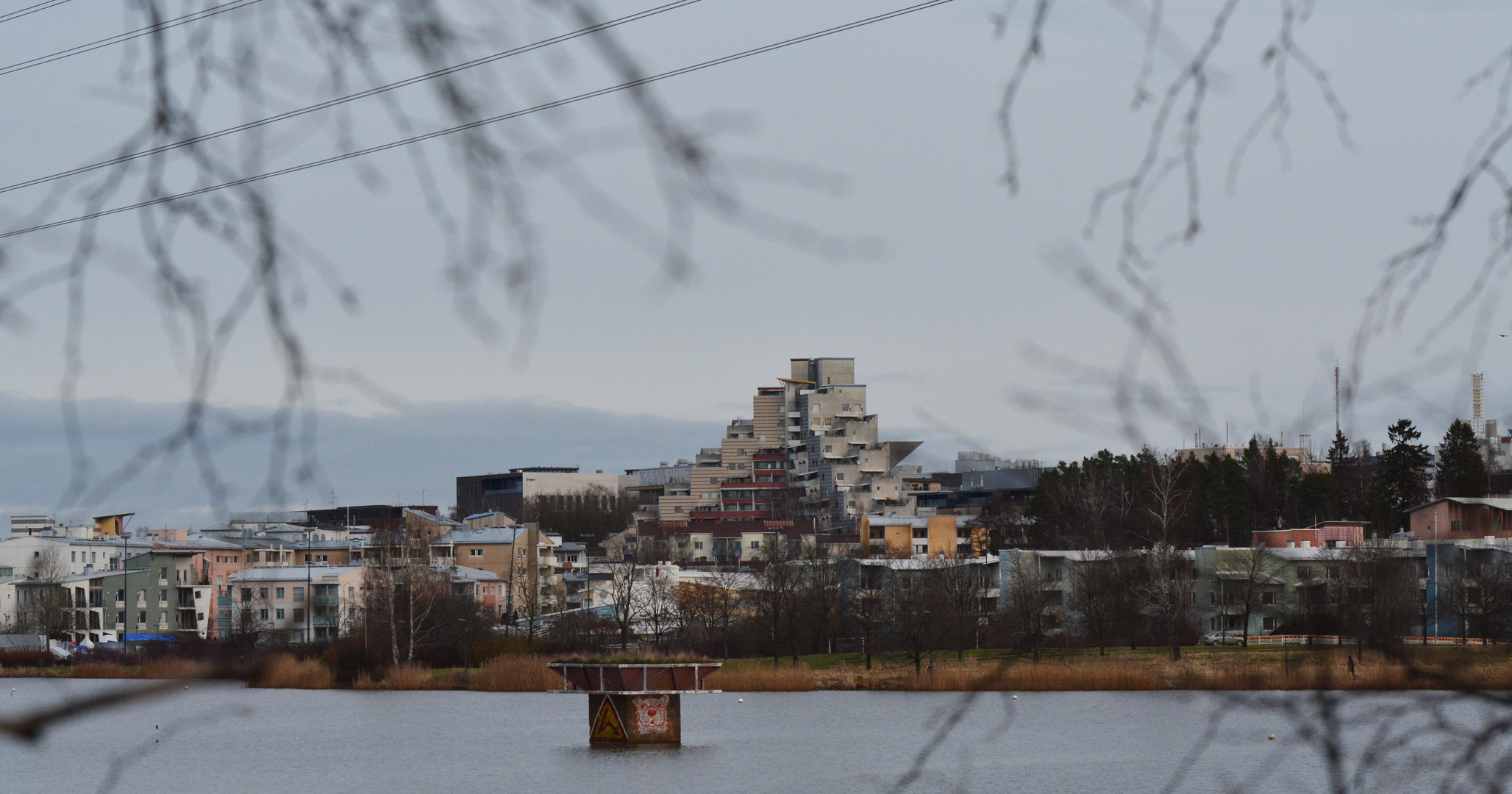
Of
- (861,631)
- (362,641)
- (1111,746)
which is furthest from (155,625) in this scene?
(1111,746)

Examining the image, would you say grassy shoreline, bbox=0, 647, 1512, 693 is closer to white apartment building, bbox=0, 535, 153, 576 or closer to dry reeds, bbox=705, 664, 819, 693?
dry reeds, bbox=705, 664, 819, 693

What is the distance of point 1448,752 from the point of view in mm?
2867

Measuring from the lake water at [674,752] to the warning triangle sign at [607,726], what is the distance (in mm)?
497

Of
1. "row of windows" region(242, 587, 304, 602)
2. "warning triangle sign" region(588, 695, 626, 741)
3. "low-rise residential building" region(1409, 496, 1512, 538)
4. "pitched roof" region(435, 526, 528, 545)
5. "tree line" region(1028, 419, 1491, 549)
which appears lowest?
"warning triangle sign" region(588, 695, 626, 741)

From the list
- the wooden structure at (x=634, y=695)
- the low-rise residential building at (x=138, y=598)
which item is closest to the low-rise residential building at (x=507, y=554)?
the low-rise residential building at (x=138, y=598)

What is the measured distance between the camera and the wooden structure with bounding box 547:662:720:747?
35.9 meters

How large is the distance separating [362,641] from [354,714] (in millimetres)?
11639

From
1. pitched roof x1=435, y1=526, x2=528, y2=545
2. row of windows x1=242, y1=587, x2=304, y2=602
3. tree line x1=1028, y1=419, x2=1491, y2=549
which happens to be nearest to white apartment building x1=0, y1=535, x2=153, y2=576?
pitched roof x1=435, y1=526, x2=528, y2=545

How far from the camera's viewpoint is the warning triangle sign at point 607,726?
121ft

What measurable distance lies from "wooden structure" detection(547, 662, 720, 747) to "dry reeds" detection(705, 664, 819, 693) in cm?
1290

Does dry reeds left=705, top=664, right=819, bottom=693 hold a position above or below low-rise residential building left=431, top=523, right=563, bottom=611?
below

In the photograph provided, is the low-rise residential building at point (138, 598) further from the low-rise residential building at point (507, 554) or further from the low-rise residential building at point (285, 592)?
the low-rise residential building at point (507, 554)

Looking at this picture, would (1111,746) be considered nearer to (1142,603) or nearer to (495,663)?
(1142,603)

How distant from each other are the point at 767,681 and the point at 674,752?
16.5 metres
